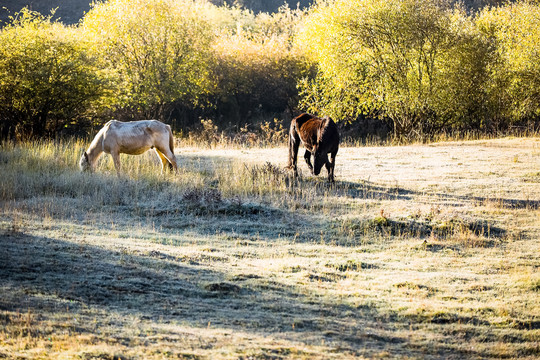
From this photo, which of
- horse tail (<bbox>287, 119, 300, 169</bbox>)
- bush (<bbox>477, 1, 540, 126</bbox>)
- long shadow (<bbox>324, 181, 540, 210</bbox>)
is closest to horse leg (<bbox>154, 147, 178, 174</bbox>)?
horse tail (<bbox>287, 119, 300, 169</bbox>)

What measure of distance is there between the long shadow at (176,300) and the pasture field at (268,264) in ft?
0.08

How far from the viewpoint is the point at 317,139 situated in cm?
1470

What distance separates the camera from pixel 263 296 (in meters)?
6.90

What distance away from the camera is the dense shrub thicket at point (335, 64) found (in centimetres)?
2453

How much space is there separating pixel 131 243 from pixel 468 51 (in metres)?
23.3

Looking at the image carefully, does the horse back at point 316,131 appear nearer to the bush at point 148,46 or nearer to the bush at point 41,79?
the bush at point 41,79

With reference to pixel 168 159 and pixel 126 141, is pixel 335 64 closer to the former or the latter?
pixel 168 159

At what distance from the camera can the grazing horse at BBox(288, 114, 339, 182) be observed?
14.5 m

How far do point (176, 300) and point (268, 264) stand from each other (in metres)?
2.27

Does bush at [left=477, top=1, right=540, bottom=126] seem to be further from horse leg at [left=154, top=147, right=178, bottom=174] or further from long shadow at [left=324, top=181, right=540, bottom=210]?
horse leg at [left=154, top=147, right=178, bottom=174]

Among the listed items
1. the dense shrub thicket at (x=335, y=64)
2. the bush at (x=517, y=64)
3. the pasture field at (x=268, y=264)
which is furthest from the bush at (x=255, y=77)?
the pasture field at (x=268, y=264)

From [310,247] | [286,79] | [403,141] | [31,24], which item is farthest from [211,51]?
[310,247]

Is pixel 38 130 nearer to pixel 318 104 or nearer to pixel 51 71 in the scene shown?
pixel 51 71

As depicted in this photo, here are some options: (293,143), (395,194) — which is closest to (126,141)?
(293,143)
